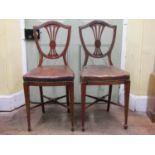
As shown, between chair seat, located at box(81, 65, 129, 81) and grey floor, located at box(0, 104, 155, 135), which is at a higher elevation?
chair seat, located at box(81, 65, 129, 81)

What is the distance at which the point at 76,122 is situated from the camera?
2.01 meters

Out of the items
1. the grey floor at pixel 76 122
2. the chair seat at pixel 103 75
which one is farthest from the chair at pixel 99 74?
the grey floor at pixel 76 122

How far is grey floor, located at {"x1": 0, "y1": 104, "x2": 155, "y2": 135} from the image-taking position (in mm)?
1825

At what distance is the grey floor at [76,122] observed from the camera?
5.99ft

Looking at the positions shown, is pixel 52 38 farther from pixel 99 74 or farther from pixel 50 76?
pixel 99 74

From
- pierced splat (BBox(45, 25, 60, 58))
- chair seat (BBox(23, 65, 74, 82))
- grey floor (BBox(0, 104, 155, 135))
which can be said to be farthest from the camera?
pierced splat (BBox(45, 25, 60, 58))

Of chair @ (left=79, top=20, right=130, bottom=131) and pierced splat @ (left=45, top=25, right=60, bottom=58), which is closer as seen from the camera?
chair @ (left=79, top=20, right=130, bottom=131)

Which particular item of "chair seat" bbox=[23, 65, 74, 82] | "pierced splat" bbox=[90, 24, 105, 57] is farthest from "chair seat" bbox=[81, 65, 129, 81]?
"pierced splat" bbox=[90, 24, 105, 57]

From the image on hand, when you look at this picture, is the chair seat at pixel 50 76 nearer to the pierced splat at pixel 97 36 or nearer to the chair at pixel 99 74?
the chair at pixel 99 74

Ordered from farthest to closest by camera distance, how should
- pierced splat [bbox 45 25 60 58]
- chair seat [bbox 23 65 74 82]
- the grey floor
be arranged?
pierced splat [bbox 45 25 60 58]
the grey floor
chair seat [bbox 23 65 74 82]

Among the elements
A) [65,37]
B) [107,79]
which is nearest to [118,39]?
[65,37]

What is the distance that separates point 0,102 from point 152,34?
1.71 meters

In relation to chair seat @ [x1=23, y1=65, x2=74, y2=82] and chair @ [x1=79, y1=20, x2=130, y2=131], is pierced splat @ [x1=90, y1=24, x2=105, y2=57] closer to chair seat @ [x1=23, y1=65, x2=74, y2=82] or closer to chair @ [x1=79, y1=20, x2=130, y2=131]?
chair @ [x1=79, y1=20, x2=130, y2=131]
